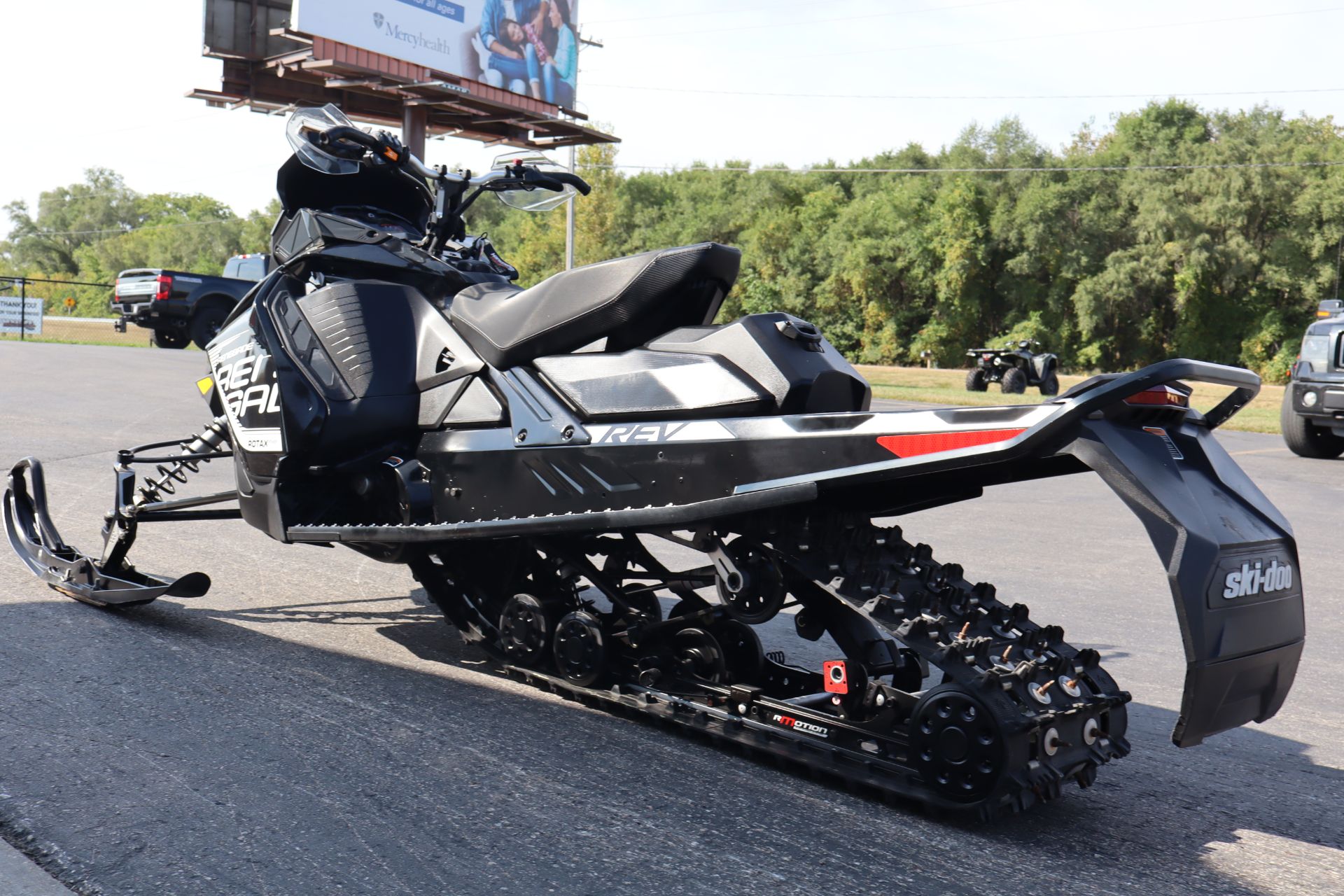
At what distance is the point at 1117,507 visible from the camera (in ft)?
30.6

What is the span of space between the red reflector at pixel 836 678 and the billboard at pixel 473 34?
1230 inches

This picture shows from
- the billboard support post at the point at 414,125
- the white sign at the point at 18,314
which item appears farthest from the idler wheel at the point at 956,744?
the white sign at the point at 18,314

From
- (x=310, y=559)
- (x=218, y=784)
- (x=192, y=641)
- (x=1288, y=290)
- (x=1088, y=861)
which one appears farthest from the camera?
(x=1288, y=290)

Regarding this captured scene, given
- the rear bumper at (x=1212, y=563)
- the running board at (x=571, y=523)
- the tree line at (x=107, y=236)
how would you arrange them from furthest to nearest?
1. the tree line at (x=107, y=236)
2. the running board at (x=571, y=523)
3. the rear bumper at (x=1212, y=563)

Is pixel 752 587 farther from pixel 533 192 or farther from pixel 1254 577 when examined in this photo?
pixel 533 192

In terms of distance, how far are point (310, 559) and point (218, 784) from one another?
3.27m

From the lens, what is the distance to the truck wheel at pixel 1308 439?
47.0ft

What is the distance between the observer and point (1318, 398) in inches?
550

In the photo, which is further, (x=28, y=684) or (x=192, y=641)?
(x=192, y=641)

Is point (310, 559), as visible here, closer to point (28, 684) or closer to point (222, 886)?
point (28, 684)

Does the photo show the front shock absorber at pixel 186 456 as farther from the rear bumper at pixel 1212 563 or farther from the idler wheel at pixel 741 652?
the rear bumper at pixel 1212 563

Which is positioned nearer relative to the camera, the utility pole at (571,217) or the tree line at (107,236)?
the utility pole at (571,217)

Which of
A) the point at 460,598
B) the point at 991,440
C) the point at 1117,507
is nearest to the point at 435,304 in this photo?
the point at 460,598

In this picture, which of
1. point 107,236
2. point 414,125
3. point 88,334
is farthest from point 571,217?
point 107,236
